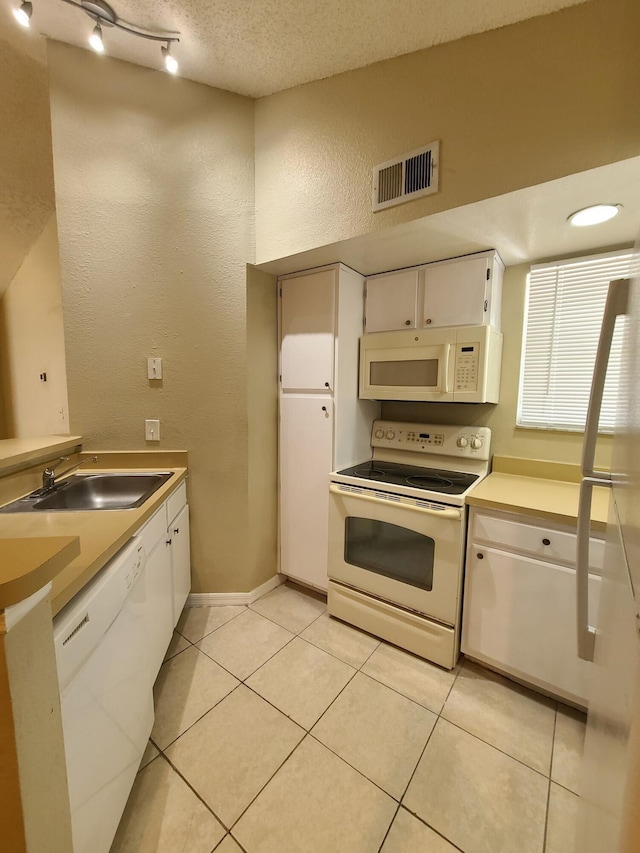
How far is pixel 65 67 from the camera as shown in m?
1.65

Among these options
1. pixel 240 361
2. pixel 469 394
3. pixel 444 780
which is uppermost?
pixel 240 361

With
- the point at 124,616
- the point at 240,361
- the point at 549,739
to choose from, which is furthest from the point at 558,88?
the point at 549,739

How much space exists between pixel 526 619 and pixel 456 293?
1603 mm

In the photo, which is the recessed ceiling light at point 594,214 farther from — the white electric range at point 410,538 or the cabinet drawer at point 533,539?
the cabinet drawer at point 533,539

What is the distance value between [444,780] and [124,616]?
1.26 m

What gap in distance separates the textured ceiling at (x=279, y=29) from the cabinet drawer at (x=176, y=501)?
2094mm

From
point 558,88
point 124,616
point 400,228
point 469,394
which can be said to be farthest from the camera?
point 469,394

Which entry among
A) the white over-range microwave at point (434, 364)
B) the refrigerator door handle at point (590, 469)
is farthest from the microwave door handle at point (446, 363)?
the refrigerator door handle at point (590, 469)

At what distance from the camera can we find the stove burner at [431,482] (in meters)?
1.73

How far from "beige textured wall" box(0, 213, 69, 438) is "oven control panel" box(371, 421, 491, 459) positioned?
210 centimetres

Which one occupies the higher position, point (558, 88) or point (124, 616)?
point (558, 88)

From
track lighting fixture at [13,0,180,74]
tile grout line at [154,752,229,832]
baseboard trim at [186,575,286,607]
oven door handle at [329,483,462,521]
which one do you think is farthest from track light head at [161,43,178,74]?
tile grout line at [154,752,229,832]

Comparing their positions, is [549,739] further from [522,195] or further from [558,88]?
[558,88]

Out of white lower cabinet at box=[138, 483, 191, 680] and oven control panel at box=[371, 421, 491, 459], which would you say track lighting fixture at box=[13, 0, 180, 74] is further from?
oven control panel at box=[371, 421, 491, 459]
